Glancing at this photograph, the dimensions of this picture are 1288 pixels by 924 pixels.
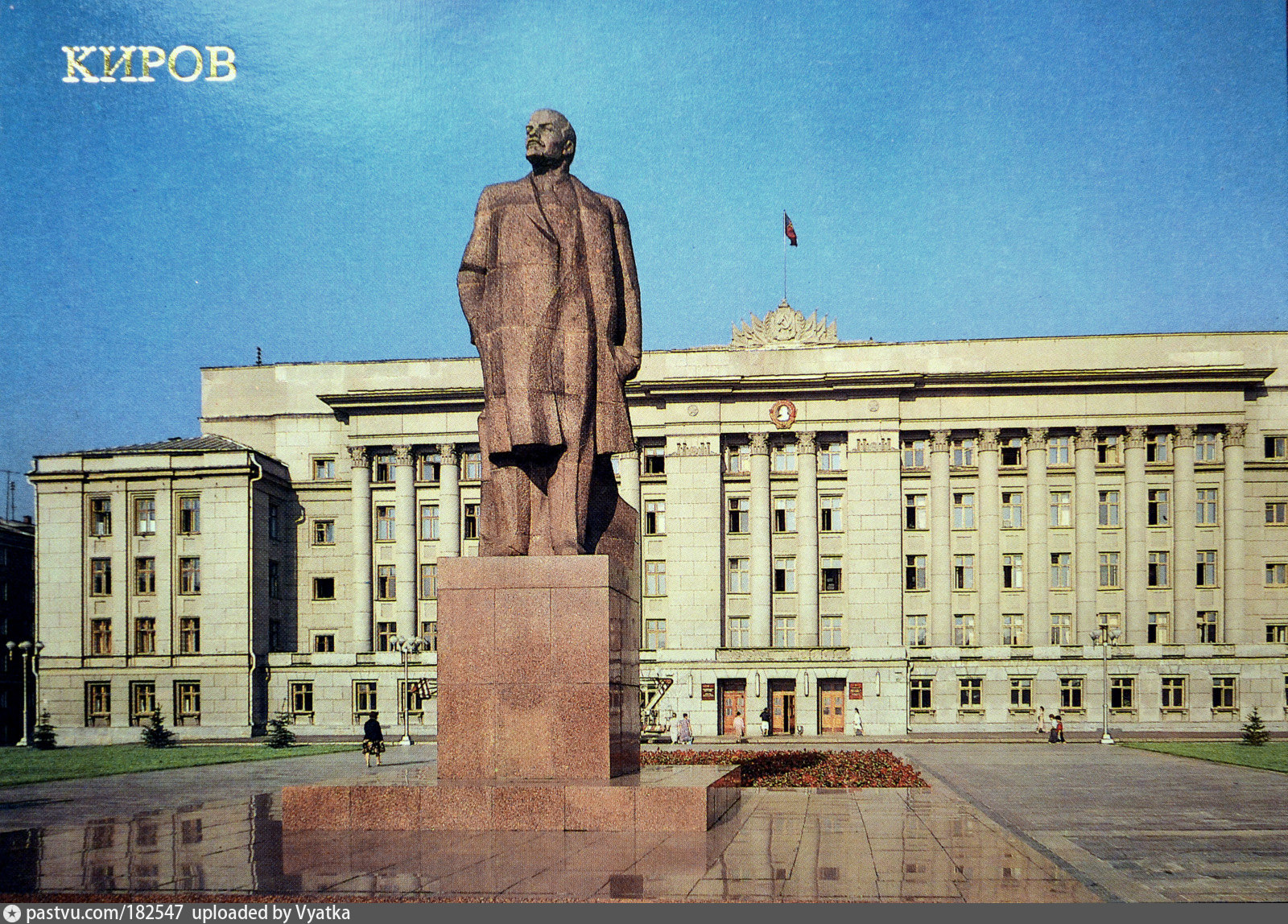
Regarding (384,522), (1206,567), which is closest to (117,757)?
(384,522)

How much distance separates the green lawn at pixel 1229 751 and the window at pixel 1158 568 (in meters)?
12.8

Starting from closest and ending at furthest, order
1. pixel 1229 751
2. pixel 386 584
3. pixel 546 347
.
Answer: pixel 546 347 < pixel 1229 751 < pixel 386 584

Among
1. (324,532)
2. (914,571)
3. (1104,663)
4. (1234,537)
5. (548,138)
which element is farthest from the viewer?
(324,532)

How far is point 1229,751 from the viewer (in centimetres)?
4238

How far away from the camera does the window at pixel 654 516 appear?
6303 centimetres

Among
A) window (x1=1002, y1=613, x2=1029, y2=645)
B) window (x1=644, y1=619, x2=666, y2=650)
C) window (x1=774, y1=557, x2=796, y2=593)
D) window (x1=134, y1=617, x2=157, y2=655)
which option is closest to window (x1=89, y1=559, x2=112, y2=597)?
window (x1=134, y1=617, x2=157, y2=655)

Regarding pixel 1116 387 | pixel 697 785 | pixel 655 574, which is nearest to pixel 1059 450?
pixel 1116 387

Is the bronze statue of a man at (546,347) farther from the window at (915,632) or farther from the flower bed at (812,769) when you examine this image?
the window at (915,632)

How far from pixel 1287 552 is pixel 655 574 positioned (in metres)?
29.6

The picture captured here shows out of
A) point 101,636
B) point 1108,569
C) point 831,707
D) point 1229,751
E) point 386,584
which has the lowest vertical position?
point 831,707

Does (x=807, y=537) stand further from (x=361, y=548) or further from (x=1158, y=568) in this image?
(x=361, y=548)

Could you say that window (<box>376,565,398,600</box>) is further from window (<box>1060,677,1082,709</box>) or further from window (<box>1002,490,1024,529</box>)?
window (<box>1060,677,1082,709</box>)

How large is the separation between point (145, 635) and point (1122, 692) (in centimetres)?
4508

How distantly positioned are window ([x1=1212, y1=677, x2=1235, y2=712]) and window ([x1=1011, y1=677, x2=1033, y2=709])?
7972 mm
